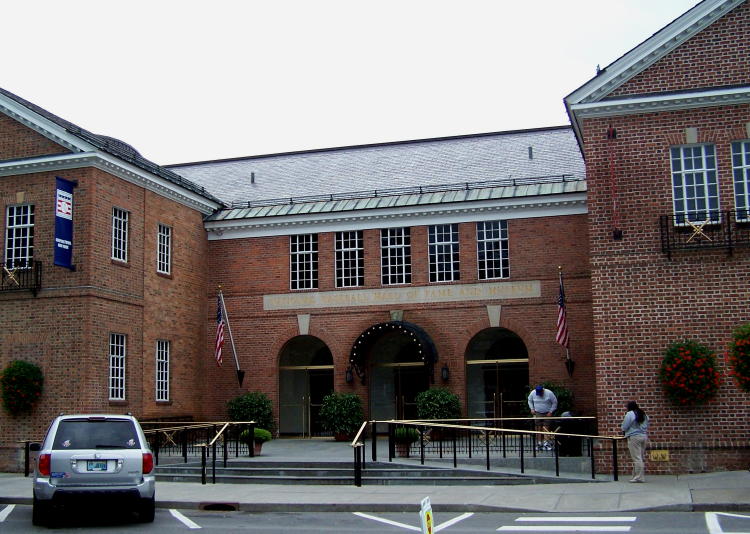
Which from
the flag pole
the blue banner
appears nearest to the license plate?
the blue banner

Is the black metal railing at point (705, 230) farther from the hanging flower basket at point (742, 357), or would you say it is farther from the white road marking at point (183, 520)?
the white road marking at point (183, 520)

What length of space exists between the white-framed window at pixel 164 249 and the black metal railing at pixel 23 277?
4049mm

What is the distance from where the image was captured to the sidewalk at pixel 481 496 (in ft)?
51.4

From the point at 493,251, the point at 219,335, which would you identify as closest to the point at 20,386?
the point at 219,335

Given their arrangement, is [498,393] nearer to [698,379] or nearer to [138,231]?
[698,379]

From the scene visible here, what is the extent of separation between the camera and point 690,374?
65.2ft

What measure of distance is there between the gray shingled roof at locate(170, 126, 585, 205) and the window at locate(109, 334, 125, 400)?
797 centimetres

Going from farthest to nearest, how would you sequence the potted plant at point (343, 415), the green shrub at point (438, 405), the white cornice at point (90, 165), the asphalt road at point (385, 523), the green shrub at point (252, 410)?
the green shrub at point (252, 410)
the potted plant at point (343, 415)
the green shrub at point (438, 405)
the white cornice at point (90, 165)
the asphalt road at point (385, 523)

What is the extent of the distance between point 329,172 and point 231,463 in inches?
544

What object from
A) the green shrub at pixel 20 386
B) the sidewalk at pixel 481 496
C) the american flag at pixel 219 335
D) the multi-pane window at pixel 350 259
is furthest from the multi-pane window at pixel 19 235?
the multi-pane window at pixel 350 259

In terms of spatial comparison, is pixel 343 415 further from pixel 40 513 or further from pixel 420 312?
pixel 40 513

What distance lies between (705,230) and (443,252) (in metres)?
9.66

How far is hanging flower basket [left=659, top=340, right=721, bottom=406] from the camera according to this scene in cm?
1986

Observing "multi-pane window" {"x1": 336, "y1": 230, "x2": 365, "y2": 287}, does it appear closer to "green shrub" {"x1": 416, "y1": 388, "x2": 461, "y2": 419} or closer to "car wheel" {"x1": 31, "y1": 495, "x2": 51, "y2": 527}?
"green shrub" {"x1": 416, "y1": 388, "x2": 461, "y2": 419}
